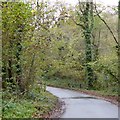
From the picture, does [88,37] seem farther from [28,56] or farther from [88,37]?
[28,56]

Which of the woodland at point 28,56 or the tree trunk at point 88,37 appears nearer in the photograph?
the woodland at point 28,56

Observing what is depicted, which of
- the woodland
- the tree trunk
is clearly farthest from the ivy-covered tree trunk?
the woodland

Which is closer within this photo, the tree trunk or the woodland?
the woodland

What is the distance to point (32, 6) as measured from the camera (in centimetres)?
1642

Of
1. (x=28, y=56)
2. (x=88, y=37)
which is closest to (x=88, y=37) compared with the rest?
(x=88, y=37)

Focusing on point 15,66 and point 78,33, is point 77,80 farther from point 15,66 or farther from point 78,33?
point 15,66

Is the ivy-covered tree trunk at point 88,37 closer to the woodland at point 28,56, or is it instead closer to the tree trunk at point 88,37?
the tree trunk at point 88,37

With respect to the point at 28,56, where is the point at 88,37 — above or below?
above

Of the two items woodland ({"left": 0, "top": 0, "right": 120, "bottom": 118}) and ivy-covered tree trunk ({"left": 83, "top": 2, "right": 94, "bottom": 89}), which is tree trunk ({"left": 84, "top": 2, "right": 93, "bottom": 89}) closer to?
ivy-covered tree trunk ({"left": 83, "top": 2, "right": 94, "bottom": 89})

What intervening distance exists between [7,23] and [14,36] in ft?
4.21

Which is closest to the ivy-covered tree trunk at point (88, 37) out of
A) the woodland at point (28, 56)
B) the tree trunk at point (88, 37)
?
the tree trunk at point (88, 37)

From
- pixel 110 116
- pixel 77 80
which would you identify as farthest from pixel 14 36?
pixel 77 80

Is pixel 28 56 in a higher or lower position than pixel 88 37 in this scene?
lower

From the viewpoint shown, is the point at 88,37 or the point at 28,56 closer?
the point at 28,56
